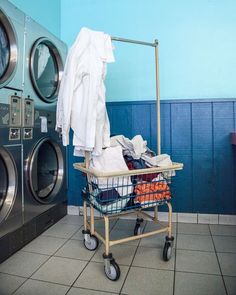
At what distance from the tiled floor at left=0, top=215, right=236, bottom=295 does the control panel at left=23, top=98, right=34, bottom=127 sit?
1.04 metres

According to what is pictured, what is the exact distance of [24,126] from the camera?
212cm

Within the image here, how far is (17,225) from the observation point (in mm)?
2021

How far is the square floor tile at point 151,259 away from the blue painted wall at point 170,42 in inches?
60.2

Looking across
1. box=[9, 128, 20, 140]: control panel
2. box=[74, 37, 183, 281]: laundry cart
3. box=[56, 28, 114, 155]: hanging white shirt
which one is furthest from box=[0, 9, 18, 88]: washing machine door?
box=[74, 37, 183, 281]: laundry cart

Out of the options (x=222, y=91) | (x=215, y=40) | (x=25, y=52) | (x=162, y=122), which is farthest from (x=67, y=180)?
(x=215, y=40)

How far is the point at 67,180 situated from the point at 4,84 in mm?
1361

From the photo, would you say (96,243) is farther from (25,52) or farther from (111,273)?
(25,52)

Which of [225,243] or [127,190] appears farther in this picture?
[225,243]

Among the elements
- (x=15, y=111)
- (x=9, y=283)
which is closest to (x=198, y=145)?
(x=15, y=111)

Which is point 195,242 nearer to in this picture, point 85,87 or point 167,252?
point 167,252

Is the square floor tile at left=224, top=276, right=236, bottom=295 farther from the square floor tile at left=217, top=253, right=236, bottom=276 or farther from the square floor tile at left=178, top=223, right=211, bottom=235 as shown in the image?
the square floor tile at left=178, top=223, right=211, bottom=235

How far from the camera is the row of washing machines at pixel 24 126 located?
75.5 inches

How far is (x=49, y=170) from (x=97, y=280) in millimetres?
1390

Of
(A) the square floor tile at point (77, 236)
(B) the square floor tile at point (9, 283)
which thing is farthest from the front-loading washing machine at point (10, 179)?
(A) the square floor tile at point (77, 236)
